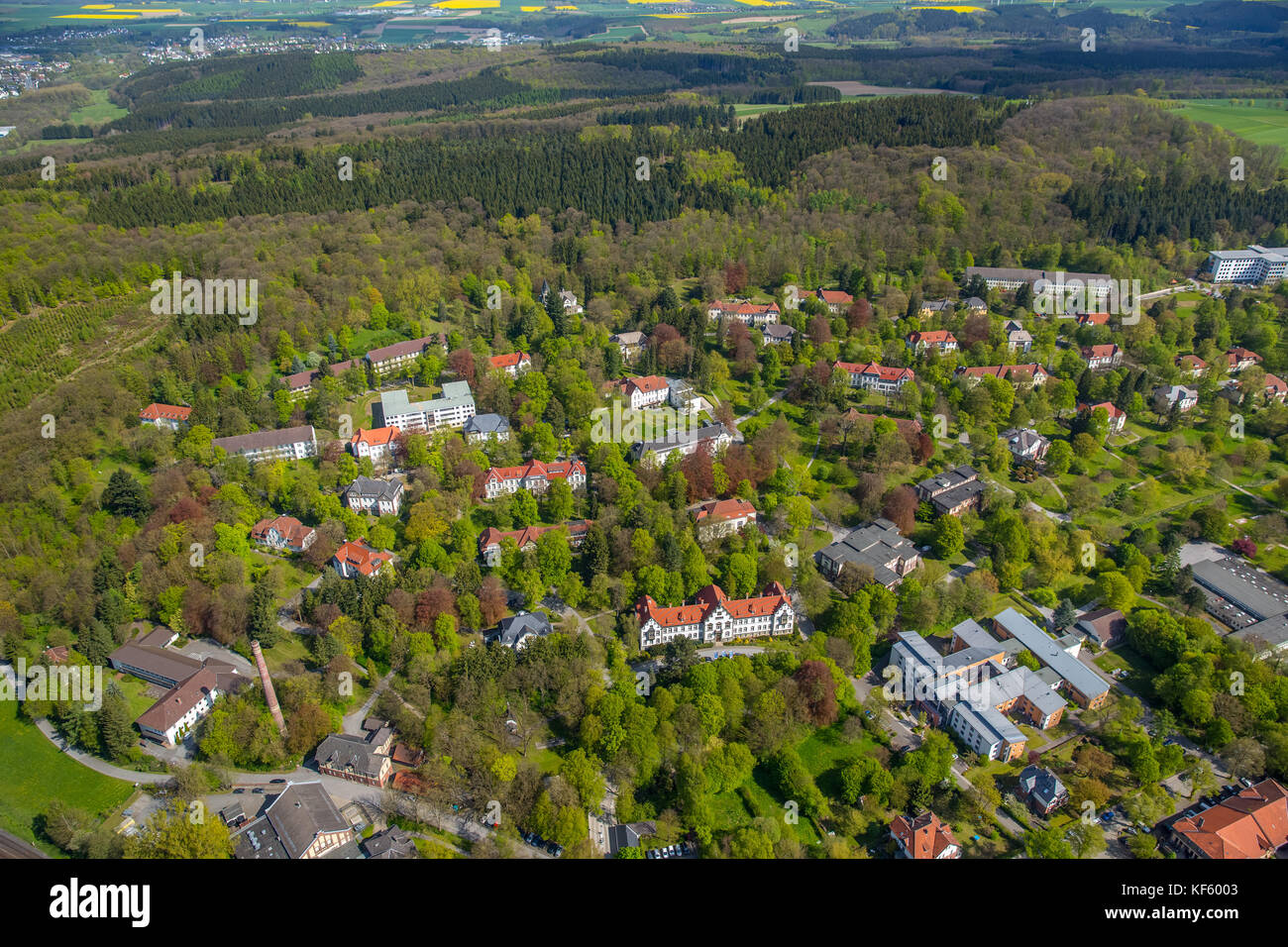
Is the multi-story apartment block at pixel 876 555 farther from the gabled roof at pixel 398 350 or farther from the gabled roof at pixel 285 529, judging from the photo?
the gabled roof at pixel 398 350

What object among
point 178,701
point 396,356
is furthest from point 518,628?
point 396,356

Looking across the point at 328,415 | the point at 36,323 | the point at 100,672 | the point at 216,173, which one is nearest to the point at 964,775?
the point at 100,672

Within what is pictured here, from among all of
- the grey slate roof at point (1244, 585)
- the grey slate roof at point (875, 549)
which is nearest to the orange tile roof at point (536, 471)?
the grey slate roof at point (875, 549)

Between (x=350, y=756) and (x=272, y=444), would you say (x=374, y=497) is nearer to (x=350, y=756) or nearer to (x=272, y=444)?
(x=272, y=444)

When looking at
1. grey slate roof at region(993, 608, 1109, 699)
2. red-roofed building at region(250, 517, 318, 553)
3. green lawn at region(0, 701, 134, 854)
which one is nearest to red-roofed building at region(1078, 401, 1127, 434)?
grey slate roof at region(993, 608, 1109, 699)

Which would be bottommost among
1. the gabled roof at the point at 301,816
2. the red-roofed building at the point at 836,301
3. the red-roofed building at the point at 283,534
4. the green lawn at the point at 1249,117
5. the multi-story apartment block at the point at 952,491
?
the gabled roof at the point at 301,816

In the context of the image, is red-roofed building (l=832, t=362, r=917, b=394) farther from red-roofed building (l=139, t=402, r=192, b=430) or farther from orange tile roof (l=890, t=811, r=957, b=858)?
red-roofed building (l=139, t=402, r=192, b=430)
